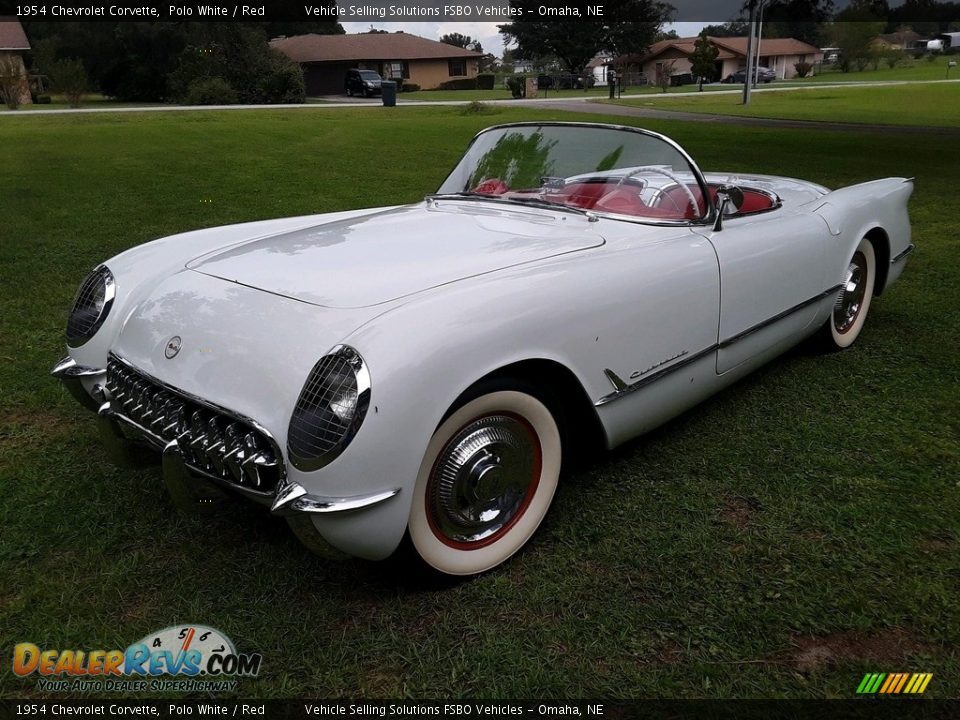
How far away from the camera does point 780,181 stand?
4.33 m

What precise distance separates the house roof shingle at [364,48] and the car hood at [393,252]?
51.7 m

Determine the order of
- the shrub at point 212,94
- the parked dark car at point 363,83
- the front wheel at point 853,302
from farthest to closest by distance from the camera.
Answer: the parked dark car at point 363,83 < the shrub at point 212,94 < the front wheel at point 853,302

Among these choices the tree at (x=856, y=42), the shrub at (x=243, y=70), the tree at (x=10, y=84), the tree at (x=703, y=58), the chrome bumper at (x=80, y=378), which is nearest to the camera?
the chrome bumper at (x=80, y=378)

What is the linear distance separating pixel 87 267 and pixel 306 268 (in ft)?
14.4

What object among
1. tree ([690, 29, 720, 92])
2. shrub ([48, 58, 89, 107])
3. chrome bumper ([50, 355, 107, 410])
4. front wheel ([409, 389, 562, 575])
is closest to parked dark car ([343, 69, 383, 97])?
shrub ([48, 58, 89, 107])

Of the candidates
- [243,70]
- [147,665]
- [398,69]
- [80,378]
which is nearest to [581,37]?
[398,69]

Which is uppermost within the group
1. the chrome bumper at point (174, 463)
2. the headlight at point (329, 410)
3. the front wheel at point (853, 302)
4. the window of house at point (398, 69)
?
the window of house at point (398, 69)

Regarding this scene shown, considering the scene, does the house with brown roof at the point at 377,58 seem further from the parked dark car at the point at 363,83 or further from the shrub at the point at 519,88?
the shrub at the point at 519,88

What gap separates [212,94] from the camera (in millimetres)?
31281

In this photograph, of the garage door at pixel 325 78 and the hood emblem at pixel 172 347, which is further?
the garage door at pixel 325 78

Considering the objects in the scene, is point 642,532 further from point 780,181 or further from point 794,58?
point 794,58

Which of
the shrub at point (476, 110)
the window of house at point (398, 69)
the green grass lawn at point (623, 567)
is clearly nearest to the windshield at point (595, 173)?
the green grass lawn at point (623, 567)

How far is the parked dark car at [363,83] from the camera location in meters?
39.1

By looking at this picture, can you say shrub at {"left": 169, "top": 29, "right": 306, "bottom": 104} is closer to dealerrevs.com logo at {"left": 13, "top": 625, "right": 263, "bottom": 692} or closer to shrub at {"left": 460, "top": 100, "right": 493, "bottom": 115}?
shrub at {"left": 460, "top": 100, "right": 493, "bottom": 115}
